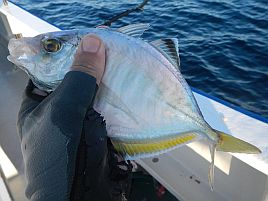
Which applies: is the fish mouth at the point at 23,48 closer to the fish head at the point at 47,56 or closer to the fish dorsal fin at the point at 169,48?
the fish head at the point at 47,56

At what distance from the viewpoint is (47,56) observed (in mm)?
1506

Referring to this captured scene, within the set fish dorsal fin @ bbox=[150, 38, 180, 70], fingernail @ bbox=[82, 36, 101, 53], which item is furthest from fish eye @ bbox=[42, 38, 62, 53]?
fish dorsal fin @ bbox=[150, 38, 180, 70]

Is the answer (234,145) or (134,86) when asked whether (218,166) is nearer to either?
(234,145)

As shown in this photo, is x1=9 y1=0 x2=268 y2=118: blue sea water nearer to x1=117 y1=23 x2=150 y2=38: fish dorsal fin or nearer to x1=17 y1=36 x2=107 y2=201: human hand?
x1=117 y1=23 x2=150 y2=38: fish dorsal fin

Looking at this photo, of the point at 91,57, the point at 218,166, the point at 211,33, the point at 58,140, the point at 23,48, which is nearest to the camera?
the point at 58,140

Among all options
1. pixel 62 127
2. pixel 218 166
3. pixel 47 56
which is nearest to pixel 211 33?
pixel 218 166

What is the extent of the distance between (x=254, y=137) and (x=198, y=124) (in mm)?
738

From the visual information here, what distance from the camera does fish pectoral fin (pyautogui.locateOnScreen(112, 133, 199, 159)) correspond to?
156cm

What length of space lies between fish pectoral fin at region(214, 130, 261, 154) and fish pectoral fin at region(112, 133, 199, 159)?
121mm

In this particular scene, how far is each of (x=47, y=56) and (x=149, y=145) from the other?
0.60 metres

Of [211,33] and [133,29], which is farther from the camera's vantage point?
[211,33]

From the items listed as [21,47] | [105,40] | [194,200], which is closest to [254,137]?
[194,200]

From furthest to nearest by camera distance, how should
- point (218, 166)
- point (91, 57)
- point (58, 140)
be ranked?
1. point (218, 166)
2. point (91, 57)
3. point (58, 140)

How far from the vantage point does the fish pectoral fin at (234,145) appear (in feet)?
4.82
